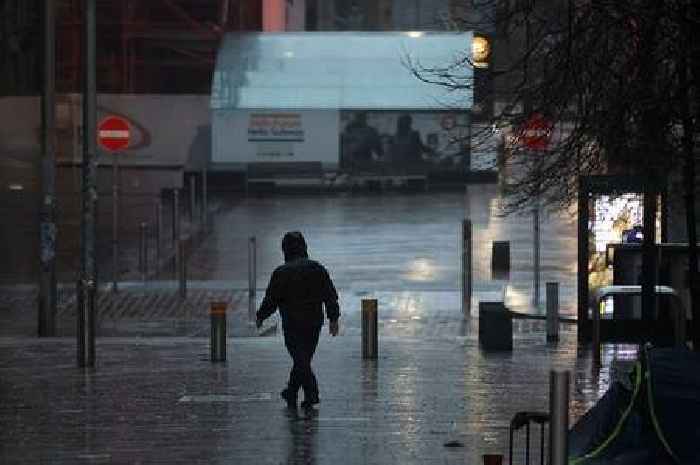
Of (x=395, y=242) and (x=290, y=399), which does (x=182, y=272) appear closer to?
(x=395, y=242)

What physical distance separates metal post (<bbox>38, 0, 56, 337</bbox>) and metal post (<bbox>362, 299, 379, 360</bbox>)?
19.5ft

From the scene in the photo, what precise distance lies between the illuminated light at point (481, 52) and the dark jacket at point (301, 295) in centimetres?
346

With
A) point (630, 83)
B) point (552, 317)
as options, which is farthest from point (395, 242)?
point (630, 83)

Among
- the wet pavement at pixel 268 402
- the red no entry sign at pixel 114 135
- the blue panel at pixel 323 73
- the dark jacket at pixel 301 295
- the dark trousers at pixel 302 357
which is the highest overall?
the blue panel at pixel 323 73

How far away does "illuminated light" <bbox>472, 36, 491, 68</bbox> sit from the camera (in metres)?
16.9

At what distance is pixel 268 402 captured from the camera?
1430 cm

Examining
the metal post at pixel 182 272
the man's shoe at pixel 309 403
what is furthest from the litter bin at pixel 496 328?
the metal post at pixel 182 272

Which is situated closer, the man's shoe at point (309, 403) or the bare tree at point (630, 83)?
the bare tree at point (630, 83)

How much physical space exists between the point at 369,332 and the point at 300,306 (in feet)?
13.4

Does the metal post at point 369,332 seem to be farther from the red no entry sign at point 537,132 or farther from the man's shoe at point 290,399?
the man's shoe at point 290,399

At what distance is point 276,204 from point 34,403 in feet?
95.6

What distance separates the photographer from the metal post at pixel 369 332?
17.7 meters

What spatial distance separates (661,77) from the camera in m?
11.4

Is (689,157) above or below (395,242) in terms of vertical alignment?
above
